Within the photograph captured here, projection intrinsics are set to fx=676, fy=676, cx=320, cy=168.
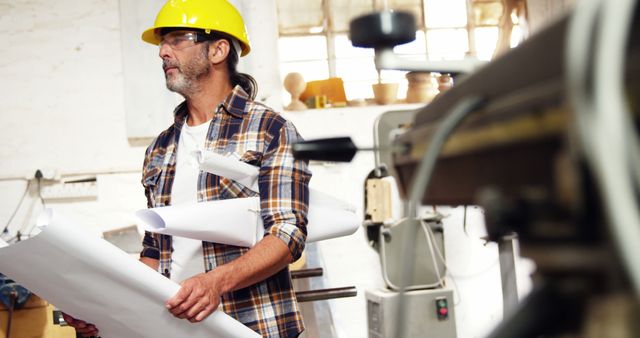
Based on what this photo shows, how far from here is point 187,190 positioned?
170 cm

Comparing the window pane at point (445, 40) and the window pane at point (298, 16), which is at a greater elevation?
the window pane at point (298, 16)

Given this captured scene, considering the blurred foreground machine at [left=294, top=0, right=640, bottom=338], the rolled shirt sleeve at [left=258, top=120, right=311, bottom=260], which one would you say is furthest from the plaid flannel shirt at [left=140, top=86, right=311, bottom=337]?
the blurred foreground machine at [left=294, top=0, right=640, bottom=338]

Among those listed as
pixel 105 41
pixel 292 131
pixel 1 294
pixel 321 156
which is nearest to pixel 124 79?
pixel 105 41

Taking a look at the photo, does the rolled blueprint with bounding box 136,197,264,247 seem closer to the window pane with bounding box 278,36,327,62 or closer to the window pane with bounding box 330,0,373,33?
the window pane with bounding box 278,36,327,62

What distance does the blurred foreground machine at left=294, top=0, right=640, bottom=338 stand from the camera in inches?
11.3

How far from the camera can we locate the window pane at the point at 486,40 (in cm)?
432

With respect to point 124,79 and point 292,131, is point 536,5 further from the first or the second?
point 292,131

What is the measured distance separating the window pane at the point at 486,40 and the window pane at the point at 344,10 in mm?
724

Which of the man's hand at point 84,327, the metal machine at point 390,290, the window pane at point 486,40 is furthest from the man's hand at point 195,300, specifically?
the window pane at point 486,40

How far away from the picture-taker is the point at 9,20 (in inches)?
151

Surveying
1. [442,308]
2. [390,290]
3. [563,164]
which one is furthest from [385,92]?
[563,164]

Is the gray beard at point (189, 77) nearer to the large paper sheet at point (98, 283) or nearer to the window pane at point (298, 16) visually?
the large paper sheet at point (98, 283)

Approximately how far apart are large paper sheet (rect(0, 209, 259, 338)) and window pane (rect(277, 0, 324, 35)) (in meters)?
2.91

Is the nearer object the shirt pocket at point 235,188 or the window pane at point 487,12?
the shirt pocket at point 235,188
